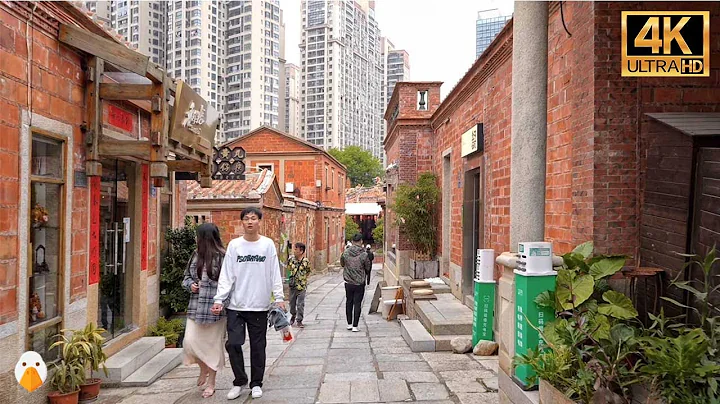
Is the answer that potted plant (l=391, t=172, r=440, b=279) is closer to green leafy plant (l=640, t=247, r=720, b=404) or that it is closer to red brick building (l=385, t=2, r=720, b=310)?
red brick building (l=385, t=2, r=720, b=310)

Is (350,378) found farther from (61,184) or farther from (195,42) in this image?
(195,42)

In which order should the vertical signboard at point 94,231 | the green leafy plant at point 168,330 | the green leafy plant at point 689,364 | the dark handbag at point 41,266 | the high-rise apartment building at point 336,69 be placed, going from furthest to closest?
the high-rise apartment building at point 336,69, the green leafy plant at point 168,330, the vertical signboard at point 94,231, the dark handbag at point 41,266, the green leafy plant at point 689,364

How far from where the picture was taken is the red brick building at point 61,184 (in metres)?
3.98

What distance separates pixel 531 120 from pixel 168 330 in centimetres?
533

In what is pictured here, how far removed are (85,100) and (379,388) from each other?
3799 millimetres

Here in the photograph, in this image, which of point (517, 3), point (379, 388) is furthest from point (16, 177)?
point (517, 3)

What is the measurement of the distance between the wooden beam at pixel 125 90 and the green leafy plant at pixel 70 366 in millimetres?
2219

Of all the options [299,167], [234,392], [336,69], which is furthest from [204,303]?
[336,69]

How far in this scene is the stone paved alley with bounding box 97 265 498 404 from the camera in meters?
4.34

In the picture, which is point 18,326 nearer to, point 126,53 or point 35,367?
point 35,367

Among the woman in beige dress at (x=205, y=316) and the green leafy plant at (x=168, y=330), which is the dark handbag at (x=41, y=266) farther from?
the green leafy plant at (x=168, y=330)

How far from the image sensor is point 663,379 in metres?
2.81

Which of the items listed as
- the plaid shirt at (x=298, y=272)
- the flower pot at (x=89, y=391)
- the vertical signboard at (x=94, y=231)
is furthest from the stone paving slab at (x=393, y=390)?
the plaid shirt at (x=298, y=272)

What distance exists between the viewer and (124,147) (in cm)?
509
